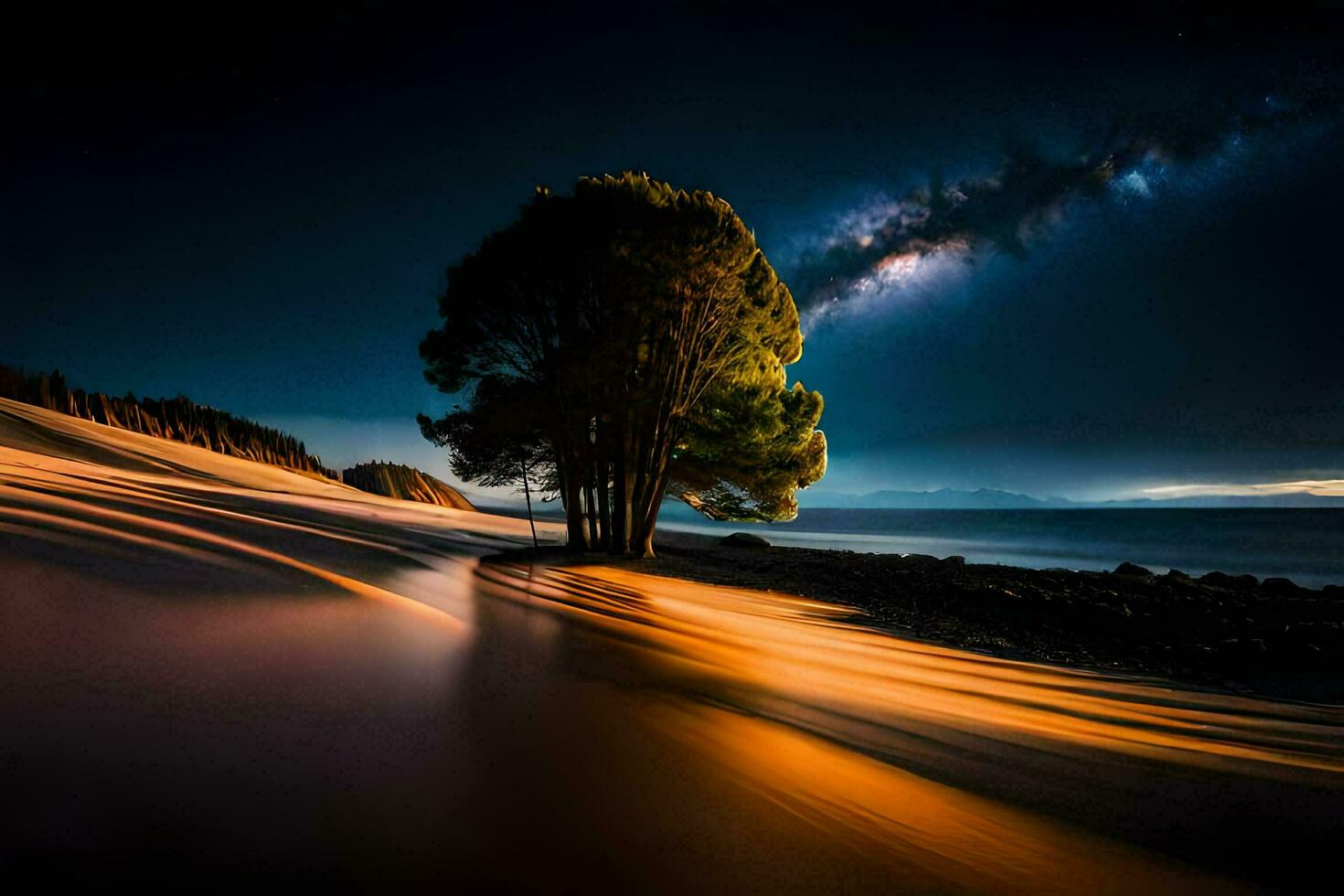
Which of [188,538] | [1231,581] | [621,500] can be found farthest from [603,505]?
[1231,581]

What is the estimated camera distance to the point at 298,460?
25.3 metres

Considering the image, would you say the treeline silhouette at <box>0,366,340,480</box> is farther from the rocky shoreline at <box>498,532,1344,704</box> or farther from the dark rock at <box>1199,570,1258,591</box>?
the dark rock at <box>1199,570,1258,591</box>

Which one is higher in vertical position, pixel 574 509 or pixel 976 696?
pixel 574 509

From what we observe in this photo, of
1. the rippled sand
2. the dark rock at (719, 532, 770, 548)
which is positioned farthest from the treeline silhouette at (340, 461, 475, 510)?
the rippled sand

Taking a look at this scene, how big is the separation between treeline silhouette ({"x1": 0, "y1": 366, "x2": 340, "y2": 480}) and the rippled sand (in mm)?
23184

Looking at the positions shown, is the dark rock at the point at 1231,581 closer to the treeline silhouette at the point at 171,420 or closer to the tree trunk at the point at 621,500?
the tree trunk at the point at 621,500

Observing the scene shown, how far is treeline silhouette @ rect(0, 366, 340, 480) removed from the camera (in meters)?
18.5

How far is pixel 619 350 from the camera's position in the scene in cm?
1062

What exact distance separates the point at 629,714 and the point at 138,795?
58.0 inches

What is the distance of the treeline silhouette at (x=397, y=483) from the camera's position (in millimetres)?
26422

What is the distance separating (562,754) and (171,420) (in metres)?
29.0

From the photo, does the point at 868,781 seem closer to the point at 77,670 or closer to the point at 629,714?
the point at 629,714

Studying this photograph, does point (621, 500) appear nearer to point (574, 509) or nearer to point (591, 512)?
point (591, 512)

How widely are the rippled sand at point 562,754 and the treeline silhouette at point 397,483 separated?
24581mm
